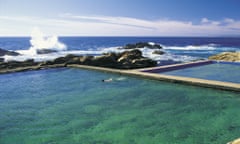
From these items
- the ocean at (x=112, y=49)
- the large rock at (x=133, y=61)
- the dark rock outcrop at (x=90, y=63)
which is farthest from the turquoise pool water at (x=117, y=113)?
the ocean at (x=112, y=49)

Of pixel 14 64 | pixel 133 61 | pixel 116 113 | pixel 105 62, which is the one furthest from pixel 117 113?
pixel 14 64

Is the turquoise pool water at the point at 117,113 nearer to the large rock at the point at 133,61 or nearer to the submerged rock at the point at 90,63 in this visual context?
the submerged rock at the point at 90,63

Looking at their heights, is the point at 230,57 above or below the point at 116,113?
above

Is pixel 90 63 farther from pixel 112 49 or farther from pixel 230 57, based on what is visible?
pixel 112 49

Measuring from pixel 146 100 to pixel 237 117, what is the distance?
3164mm

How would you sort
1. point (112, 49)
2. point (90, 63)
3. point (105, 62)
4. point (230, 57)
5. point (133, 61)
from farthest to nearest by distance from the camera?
point (112, 49)
point (230, 57)
point (133, 61)
point (105, 62)
point (90, 63)

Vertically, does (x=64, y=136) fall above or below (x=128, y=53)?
below

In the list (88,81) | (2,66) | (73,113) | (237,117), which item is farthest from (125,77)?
(2,66)

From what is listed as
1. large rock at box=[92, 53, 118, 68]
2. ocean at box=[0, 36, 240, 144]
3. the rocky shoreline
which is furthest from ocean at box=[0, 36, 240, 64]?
ocean at box=[0, 36, 240, 144]

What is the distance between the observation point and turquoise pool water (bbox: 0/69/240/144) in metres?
5.71

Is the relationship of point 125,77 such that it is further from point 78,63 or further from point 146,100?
point 78,63

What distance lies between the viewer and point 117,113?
7.40 meters

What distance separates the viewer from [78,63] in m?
18.2

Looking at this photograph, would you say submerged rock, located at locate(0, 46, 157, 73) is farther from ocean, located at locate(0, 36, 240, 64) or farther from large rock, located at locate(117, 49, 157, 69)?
ocean, located at locate(0, 36, 240, 64)
